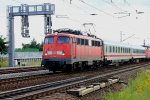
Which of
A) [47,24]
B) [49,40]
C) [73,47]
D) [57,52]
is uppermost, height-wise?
[47,24]

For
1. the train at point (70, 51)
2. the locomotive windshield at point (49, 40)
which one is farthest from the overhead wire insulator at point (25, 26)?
the locomotive windshield at point (49, 40)

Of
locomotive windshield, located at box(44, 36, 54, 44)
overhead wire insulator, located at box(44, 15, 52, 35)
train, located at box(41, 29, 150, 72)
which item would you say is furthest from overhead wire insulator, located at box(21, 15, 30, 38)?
locomotive windshield, located at box(44, 36, 54, 44)

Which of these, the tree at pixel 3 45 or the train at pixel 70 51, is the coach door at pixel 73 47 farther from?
the tree at pixel 3 45

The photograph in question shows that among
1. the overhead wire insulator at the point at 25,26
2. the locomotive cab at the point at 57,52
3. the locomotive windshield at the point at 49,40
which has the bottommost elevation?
the locomotive cab at the point at 57,52

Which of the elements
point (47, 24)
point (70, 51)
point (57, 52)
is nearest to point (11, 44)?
point (47, 24)

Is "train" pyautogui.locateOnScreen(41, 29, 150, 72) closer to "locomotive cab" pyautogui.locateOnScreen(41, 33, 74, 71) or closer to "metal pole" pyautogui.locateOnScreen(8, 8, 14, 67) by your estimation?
"locomotive cab" pyautogui.locateOnScreen(41, 33, 74, 71)

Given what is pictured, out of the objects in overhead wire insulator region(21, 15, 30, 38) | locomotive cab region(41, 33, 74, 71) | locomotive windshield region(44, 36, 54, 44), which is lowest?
locomotive cab region(41, 33, 74, 71)

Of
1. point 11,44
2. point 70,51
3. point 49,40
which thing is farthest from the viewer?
point 11,44

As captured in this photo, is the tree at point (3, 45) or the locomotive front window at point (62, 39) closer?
the locomotive front window at point (62, 39)

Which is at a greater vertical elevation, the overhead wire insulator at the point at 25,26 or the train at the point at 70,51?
the overhead wire insulator at the point at 25,26

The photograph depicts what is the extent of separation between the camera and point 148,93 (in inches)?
502

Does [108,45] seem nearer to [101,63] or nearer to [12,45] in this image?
[101,63]

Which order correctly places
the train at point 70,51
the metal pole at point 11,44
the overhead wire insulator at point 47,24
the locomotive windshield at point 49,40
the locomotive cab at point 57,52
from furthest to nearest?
1. the overhead wire insulator at point 47,24
2. the metal pole at point 11,44
3. the locomotive windshield at point 49,40
4. the train at point 70,51
5. the locomotive cab at point 57,52

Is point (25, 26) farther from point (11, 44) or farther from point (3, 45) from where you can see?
point (11, 44)
